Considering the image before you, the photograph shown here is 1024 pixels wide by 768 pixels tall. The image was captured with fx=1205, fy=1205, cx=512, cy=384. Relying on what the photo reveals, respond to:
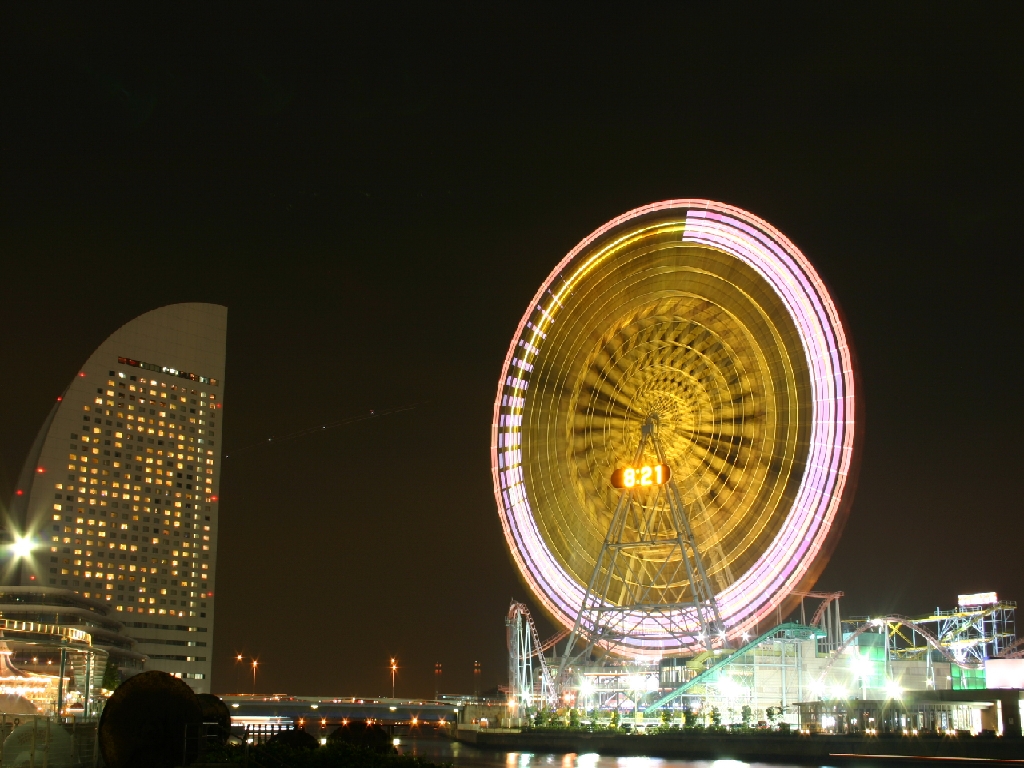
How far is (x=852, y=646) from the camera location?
68.8 meters

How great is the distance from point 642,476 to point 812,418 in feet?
30.7

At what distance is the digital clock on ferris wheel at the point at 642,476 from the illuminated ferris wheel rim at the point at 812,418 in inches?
210

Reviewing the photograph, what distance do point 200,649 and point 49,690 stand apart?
11290 centimetres

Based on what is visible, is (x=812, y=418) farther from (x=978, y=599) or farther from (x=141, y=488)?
(x=141, y=488)

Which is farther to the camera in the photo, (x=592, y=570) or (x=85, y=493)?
(x=85, y=493)

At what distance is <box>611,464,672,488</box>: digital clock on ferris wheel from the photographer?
5858 centimetres

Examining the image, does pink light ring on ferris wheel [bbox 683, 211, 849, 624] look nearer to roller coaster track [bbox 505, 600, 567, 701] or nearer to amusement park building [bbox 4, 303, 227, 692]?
roller coaster track [bbox 505, 600, 567, 701]

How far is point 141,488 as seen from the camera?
A: 479 ft

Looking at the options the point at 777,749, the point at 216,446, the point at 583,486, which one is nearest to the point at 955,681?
the point at 777,749

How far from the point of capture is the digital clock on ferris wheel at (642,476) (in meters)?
58.6

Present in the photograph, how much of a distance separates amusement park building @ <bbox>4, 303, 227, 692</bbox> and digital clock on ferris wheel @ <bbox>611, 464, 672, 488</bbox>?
8609cm

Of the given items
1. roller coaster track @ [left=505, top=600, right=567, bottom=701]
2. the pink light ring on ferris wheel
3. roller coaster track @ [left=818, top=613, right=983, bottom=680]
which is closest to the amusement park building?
roller coaster track @ [left=505, top=600, right=567, bottom=701]

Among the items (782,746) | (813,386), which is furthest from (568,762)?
(813,386)

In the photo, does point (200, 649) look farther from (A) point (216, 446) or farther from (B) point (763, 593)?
(B) point (763, 593)
